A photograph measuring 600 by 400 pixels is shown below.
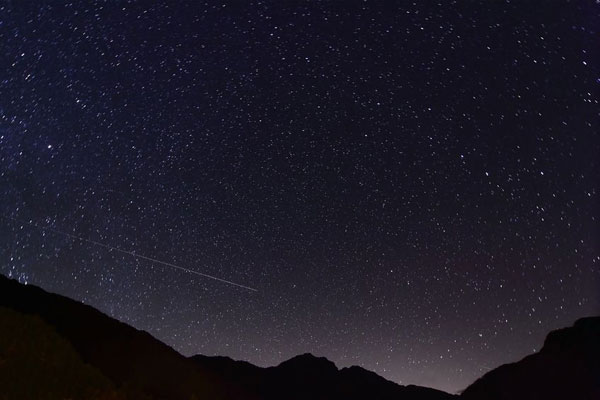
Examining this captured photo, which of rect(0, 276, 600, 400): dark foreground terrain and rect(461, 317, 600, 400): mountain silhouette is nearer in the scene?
rect(0, 276, 600, 400): dark foreground terrain

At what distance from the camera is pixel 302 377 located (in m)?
87.1

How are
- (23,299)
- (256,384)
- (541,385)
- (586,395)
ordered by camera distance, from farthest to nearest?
1. (256,384)
2. (541,385)
3. (586,395)
4. (23,299)

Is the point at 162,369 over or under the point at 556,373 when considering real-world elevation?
over

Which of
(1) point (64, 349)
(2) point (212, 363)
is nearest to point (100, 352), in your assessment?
(1) point (64, 349)

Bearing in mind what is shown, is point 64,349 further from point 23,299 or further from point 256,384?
point 256,384

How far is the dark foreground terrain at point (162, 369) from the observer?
10273 mm

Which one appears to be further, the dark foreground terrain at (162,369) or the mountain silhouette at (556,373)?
the mountain silhouette at (556,373)

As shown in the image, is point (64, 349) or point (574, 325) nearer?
point (64, 349)

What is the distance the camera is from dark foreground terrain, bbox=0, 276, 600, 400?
33.7 ft

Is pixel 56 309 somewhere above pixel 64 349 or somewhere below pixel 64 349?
below

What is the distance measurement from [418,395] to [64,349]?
80027mm

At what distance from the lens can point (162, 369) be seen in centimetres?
3641

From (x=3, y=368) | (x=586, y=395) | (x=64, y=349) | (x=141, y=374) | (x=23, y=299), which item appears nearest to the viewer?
(x=3, y=368)

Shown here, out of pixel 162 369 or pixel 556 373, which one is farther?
pixel 556 373
